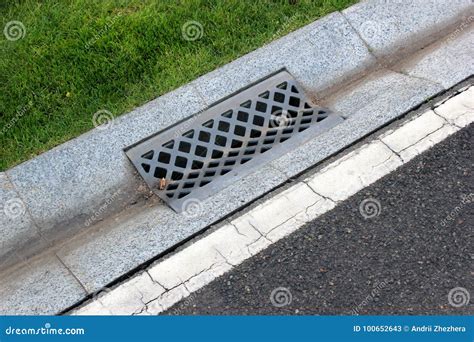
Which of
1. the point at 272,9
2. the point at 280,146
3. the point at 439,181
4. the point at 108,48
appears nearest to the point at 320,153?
the point at 280,146

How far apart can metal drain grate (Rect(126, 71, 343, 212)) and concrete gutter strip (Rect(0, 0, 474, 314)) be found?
0.23ft

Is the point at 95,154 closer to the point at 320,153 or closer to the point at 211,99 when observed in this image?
the point at 211,99

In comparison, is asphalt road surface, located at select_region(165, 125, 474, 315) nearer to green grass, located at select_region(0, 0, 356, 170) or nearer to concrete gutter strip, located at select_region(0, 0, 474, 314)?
concrete gutter strip, located at select_region(0, 0, 474, 314)

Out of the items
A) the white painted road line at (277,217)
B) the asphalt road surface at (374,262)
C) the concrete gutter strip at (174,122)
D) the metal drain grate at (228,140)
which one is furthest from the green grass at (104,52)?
the asphalt road surface at (374,262)

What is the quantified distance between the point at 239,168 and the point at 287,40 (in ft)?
3.65

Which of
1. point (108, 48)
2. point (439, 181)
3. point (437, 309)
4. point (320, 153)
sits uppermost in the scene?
point (108, 48)

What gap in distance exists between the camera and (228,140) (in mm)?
4113

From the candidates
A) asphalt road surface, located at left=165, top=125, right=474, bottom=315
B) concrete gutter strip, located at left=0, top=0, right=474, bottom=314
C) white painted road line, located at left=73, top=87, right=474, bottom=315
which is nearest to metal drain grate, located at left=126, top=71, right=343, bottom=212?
concrete gutter strip, located at left=0, top=0, right=474, bottom=314

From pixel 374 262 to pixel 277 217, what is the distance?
598mm

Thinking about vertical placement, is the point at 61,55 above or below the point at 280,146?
above

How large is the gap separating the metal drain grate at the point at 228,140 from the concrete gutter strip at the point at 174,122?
7 centimetres

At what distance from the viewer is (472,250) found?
3.46m

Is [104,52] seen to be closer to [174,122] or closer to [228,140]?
[174,122]

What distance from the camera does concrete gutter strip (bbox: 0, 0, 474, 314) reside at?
3.59 m
